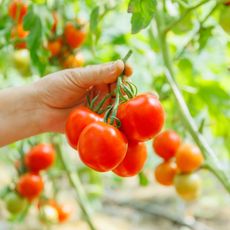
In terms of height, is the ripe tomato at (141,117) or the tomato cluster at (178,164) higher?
the ripe tomato at (141,117)

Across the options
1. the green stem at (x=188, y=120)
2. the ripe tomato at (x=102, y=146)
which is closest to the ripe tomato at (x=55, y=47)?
the green stem at (x=188, y=120)

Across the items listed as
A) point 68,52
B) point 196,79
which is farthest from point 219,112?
point 68,52

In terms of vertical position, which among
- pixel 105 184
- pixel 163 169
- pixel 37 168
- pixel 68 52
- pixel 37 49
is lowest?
pixel 105 184

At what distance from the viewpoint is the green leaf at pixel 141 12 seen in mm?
1032

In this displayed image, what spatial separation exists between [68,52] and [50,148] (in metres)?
0.38

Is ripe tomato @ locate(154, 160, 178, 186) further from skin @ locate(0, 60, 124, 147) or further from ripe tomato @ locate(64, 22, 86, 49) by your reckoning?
ripe tomato @ locate(64, 22, 86, 49)

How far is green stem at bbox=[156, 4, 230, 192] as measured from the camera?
131 centimetres

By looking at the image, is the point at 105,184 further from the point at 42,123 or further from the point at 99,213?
the point at 42,123

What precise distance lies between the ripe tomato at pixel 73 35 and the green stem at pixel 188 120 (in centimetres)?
38

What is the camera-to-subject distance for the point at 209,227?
10.4 ft

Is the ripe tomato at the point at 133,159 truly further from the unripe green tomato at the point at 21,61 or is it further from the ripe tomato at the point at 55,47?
the unripe green tomato at the point at 21,61

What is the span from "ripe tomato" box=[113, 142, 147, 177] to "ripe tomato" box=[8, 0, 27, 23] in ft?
2.60

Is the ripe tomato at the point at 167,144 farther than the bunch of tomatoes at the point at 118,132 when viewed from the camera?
Yes

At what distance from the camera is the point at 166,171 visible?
1.55 meters
